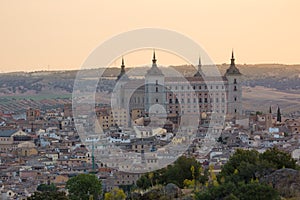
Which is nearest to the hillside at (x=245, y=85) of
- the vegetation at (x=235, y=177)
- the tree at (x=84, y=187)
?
the tree at (x=84, y=187)

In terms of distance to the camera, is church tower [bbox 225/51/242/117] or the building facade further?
church tower [bbox 225/51/242/117]

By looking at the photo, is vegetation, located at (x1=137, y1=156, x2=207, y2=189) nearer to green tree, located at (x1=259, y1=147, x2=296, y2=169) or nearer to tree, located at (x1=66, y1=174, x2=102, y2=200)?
tree, located at (x1=66, y1=174, x2=102, y2=200)

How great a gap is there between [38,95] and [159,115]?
51580mm

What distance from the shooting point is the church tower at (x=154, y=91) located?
188 ft

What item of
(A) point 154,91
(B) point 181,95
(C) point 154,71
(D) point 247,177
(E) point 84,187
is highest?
(C) point 154,71

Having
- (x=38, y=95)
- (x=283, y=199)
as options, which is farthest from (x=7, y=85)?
(x=283, y=199)

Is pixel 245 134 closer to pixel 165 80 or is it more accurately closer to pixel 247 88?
pixel 165 80

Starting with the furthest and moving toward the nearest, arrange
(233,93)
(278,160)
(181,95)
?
(181,95)
(233,93)
(278,160)

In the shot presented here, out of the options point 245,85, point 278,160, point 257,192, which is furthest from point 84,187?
point 245,85

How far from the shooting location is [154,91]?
58.1 metres

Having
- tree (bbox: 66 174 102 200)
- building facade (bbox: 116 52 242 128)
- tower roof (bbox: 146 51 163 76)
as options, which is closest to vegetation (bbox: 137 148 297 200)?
tree (bbox: 66 174 102 200)

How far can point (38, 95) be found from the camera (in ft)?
349

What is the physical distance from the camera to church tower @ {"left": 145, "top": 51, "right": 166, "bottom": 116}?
57375mm

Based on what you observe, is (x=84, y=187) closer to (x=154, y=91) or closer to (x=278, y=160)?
(x=278, y=160)
